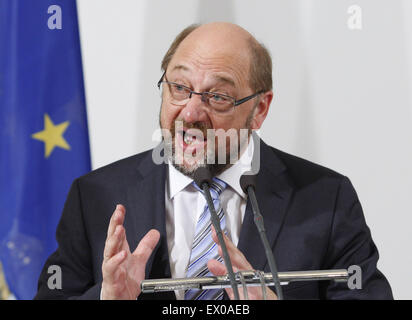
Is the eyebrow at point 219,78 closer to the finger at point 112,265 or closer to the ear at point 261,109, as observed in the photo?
the ear at point 261,109

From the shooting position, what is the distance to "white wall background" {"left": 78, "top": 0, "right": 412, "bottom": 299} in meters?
2.57

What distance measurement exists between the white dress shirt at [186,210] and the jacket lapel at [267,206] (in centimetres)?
6

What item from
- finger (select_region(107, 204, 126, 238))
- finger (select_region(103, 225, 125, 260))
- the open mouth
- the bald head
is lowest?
finger (select_region(103, 225, 125, 260))

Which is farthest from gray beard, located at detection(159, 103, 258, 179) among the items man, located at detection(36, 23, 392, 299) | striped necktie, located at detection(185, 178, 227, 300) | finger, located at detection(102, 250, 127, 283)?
finger, located at detection(102, 250, 127, 283)

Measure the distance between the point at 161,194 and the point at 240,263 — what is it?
0.51 m

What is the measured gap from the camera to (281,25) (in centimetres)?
260

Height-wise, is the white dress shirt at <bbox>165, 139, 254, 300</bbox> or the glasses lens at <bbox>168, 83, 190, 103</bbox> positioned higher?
the glasses lens at <bbox>168, 83, 190, 103</bbox>

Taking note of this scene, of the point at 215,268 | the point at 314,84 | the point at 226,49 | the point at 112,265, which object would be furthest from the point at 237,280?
the point at 314,84

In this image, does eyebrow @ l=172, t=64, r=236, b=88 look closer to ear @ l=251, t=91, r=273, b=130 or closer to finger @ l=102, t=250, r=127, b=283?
ear @ l=251, t=91, r=273, b=130

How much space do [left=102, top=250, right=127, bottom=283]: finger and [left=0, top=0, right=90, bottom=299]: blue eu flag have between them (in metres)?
0.98

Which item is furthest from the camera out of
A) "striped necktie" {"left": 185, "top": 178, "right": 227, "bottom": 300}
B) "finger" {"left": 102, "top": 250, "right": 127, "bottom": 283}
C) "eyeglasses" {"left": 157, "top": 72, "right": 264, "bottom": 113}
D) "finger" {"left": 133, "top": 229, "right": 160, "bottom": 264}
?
"eyeglasses" {"left": 157, "top": 72, "right": 264, "bottom": 113}

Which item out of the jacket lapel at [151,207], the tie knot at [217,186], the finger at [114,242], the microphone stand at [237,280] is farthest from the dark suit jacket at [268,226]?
the microphone stand at [237,280]

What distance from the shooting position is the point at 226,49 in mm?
2115
